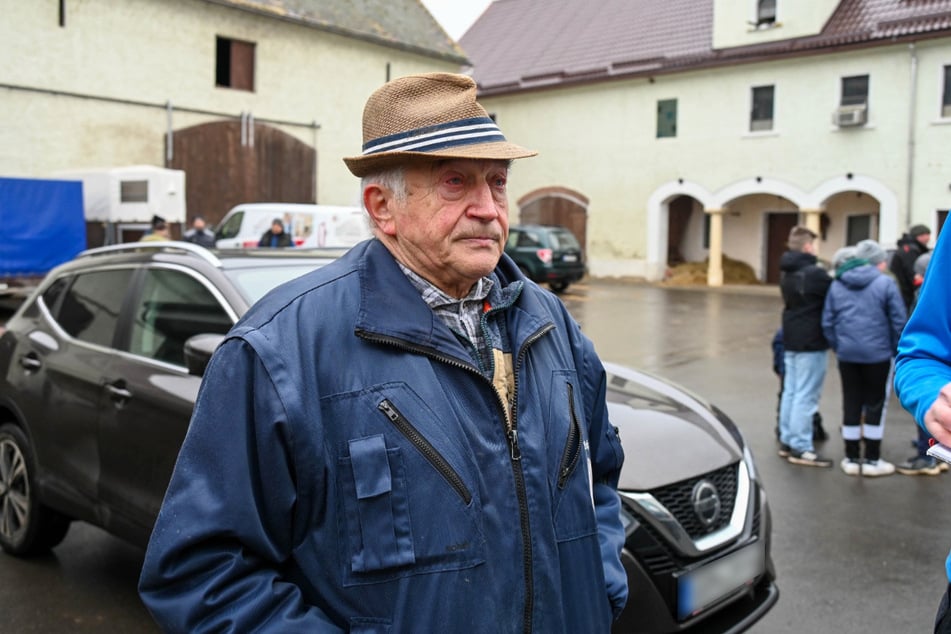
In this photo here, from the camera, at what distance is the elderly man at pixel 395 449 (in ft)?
5.48

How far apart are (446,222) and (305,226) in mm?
16764

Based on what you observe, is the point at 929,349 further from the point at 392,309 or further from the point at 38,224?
the point at 38,224

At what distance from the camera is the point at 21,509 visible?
4.91 m

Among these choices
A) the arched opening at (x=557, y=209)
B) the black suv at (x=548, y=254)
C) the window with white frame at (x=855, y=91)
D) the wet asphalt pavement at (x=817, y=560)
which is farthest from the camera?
the arched opening at (x=557, y=209)

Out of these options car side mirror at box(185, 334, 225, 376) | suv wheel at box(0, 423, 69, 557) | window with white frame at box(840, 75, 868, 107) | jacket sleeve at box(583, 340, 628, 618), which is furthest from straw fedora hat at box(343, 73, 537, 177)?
window with white frame at box(840, 75, 868, 107)

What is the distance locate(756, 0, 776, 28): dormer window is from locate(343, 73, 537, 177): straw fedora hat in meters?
28.4

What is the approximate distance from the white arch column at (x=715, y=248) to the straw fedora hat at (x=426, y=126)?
2733 cm

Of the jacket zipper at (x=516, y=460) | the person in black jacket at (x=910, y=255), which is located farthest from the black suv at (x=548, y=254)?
the jacket zipper at (x=516, y=460)

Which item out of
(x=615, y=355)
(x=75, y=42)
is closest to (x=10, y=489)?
(x=615, y=355)

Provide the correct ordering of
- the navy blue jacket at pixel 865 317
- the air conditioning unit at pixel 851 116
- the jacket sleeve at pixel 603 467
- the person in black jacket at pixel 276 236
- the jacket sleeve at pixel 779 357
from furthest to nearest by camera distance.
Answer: the air conditioning unit at pixel 851 116
the person in black jacket at pixel 276 236
the jacket sleeve at pixel 779 357
the navy blue jacket at pixel 865 317
the jacket sleeve at pixel 603 467

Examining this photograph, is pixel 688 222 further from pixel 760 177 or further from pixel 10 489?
pixel 10 489

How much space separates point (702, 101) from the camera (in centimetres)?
Result: 2836

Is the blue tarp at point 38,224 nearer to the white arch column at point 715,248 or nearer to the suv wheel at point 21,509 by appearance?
the suv wheel at point 21,509

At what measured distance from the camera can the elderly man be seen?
1.67 meters
